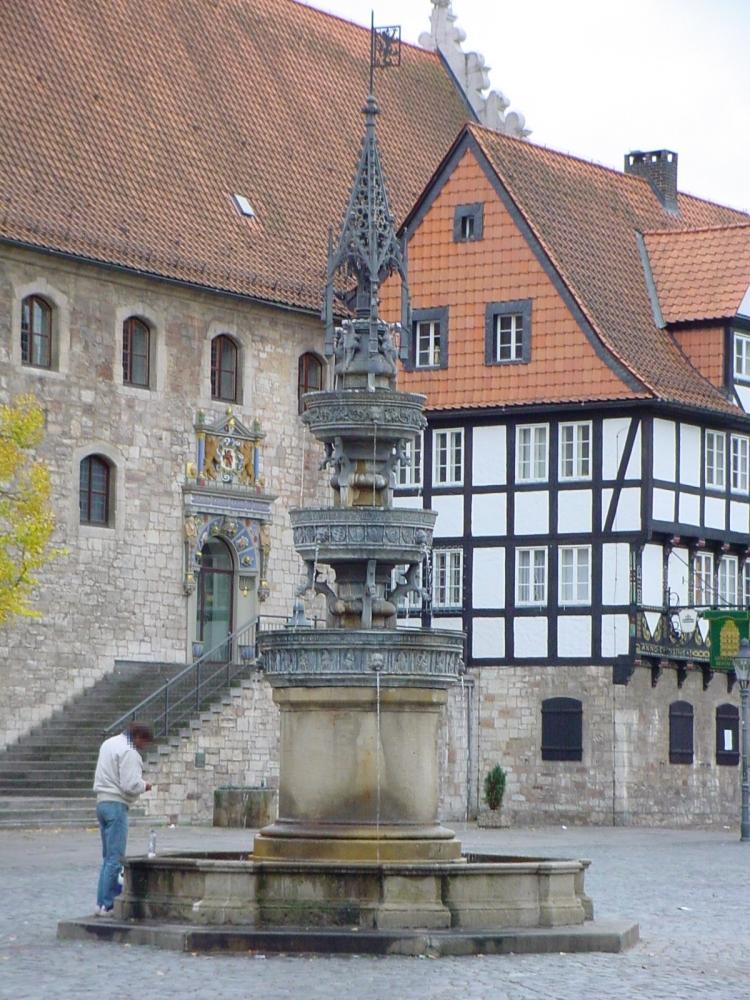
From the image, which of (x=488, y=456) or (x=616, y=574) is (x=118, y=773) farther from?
(x=488, y=456)

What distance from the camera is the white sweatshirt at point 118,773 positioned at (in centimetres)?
2011

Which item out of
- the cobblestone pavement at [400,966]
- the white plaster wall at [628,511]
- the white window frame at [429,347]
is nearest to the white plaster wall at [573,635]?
the white plaster wall at [628,511]

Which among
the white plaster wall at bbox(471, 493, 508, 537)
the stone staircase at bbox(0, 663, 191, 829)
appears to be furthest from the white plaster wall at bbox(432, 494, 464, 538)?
the stone staircase at bbox(0, 663, 191, 829)

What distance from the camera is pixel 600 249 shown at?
4769cm

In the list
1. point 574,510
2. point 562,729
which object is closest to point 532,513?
point 574,510

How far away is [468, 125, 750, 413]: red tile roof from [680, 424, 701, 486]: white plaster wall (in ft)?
1.85

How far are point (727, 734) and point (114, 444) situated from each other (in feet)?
41.4

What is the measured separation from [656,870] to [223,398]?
18291 millimetres

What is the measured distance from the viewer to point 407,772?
1934 cm

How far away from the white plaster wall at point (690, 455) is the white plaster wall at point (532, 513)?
2506 mm

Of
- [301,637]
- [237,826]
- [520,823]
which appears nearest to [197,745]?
[237,826]

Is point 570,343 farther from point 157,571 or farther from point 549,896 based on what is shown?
point 549,896

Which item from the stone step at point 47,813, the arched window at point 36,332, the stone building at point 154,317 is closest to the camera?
the stone step at point 47,813

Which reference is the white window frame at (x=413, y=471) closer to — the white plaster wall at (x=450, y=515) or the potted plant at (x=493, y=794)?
the white plaster wall at (x=450, y=515)
